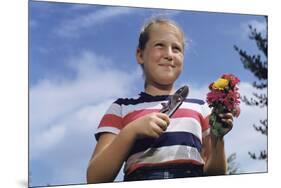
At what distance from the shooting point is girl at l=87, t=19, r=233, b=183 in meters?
3.78

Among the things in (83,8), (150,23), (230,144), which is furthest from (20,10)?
(230,144)

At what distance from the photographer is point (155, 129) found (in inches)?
151

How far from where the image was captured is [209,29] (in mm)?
4094

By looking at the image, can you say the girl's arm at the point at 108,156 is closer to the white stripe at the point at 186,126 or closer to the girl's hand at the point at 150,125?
the girl's hand at the point at 150,125

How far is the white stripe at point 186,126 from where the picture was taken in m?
3.88

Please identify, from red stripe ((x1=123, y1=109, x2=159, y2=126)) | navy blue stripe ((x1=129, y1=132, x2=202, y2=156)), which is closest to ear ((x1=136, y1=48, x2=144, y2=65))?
red stripe ((x1=123, y1=109, x2=159, y2=126))

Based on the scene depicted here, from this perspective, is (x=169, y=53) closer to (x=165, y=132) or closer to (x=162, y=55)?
(x=162, y=55)

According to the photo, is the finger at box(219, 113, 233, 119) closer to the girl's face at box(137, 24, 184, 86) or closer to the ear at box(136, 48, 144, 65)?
the girl's face at box(137, 24, 184, 86)

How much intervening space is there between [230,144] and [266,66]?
741 millimetres

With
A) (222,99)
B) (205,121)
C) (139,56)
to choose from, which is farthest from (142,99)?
(222,99)

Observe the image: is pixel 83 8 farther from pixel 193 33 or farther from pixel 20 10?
pixel 193 33

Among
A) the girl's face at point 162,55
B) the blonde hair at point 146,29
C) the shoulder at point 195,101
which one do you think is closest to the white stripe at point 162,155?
the shoulder at point 195,101

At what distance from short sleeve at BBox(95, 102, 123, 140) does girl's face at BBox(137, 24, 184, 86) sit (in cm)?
32

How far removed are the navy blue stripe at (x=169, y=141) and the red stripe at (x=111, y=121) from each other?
190 mm
